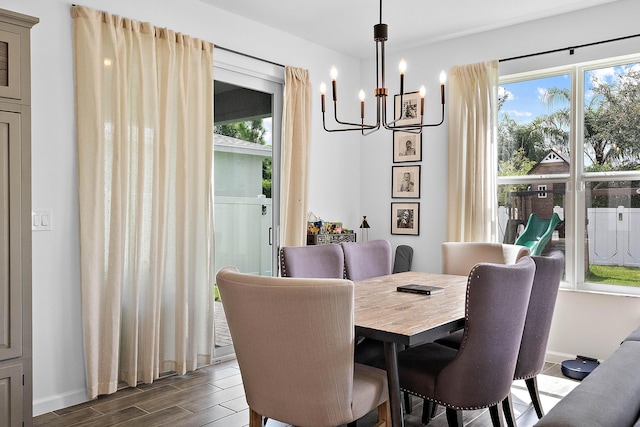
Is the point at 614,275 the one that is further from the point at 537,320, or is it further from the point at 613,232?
the point at 537,320

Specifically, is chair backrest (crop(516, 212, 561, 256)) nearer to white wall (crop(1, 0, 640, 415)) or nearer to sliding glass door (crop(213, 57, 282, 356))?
white wall (crop(1, 0, 640, 415))

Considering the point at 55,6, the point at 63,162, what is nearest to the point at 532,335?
the point at 63,162

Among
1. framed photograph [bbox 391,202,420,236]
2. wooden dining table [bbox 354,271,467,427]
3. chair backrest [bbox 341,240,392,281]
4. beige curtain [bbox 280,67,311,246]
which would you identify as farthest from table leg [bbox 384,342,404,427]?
framed photograph [bbox 391,202,420,236]

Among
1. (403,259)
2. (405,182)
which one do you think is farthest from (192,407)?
(405,182)

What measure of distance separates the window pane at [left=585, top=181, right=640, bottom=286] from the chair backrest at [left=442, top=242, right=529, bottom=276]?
0.78 m

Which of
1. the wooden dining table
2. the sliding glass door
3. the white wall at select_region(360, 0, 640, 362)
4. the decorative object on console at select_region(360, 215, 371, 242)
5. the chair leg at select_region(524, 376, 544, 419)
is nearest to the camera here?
the wooden dining table

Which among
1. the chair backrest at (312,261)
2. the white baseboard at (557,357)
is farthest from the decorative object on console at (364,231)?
the white baseboard at (557,357)

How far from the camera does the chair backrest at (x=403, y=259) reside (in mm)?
4805

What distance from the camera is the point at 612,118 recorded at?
12.5 feet

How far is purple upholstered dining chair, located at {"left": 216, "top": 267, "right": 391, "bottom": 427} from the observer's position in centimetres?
177

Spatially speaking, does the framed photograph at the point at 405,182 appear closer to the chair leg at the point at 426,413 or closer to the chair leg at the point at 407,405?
the chair leg at the point at 407,405

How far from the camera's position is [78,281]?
311 cm

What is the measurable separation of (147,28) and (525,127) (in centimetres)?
304

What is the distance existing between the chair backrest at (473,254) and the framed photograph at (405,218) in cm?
93
